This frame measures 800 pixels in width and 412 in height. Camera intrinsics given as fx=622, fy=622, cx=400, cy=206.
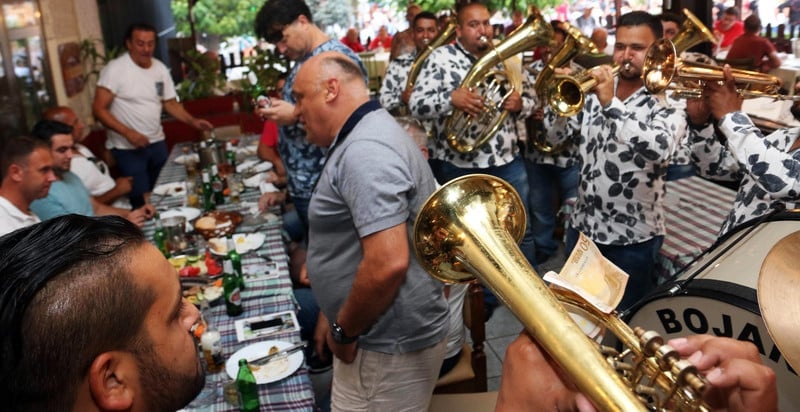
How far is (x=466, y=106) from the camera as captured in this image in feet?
14.4

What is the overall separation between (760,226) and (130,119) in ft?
19.4

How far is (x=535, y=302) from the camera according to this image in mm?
1401

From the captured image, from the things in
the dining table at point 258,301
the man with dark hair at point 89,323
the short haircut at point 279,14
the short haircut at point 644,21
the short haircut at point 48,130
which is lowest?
the dining table at point 258,301

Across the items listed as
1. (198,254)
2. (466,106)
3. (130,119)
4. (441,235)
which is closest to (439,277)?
(441,235)

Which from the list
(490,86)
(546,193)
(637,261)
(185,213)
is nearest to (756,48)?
(546,193)

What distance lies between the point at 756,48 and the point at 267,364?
8.00m

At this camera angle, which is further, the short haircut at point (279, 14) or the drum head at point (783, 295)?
the short haircut at point (279, 14)

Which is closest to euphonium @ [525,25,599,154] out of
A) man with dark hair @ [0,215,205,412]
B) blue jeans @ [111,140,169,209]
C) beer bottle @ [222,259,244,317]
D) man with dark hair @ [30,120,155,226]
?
beer bottle @ [222,259,244,317]

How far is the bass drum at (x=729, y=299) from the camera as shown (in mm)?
1712

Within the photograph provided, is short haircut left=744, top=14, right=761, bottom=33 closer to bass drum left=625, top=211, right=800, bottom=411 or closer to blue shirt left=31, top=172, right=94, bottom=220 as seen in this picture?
bass drum left=625, top=211, right=800, bottom=411

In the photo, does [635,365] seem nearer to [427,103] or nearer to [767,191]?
[767,191]

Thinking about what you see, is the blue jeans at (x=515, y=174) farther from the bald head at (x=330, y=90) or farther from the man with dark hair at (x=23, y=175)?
the man with dark hair at (x=23, y=175)

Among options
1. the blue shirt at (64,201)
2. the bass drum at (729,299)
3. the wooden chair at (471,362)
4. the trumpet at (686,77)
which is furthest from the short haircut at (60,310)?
the blue shirt at (64,201)

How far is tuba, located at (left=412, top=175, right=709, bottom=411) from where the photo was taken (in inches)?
47.6
